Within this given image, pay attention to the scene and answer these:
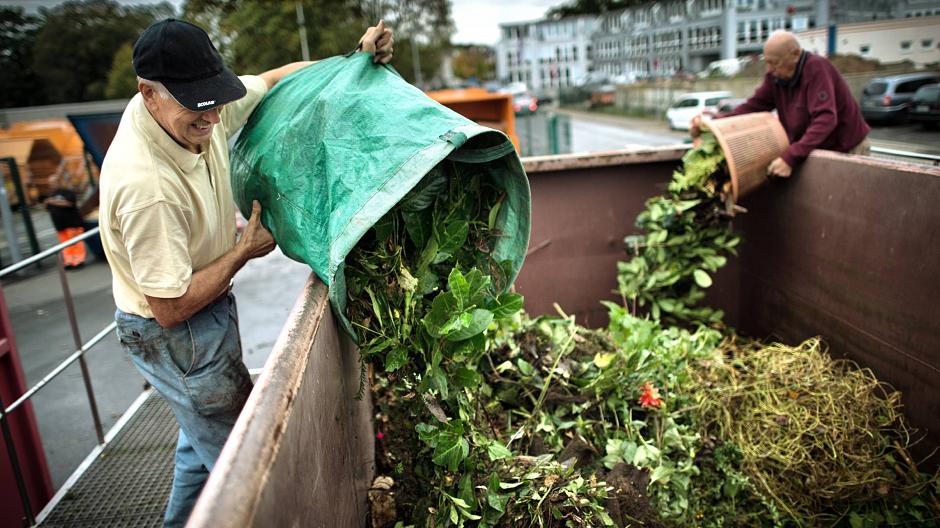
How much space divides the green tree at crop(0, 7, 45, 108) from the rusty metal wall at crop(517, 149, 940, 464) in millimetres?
61030

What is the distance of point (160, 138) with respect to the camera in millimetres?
2061

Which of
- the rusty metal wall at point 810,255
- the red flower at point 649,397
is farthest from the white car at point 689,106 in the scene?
the red flower at point 649,397

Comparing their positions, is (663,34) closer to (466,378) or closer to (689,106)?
(689,106)

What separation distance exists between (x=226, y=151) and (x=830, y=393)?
3.05 metres

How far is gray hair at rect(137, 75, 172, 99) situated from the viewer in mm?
2023

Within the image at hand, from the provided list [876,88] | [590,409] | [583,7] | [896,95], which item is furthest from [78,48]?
[583,7]

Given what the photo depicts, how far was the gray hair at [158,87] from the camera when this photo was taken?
79.7 inches

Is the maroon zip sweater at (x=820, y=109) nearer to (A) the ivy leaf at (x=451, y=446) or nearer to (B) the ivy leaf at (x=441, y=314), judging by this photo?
(B) the ivy leaf at (x=441, y=314)

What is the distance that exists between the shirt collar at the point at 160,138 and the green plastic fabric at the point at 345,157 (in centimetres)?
28

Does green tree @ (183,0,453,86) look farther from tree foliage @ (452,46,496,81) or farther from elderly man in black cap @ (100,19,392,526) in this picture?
tree foliage @ (452,46,496,81)

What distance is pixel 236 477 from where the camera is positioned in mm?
1054

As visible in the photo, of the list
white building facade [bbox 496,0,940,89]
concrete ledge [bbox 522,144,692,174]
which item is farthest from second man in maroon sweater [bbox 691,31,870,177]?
white building facade [bbox 496,0,940,89]

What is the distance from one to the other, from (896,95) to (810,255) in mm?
20452

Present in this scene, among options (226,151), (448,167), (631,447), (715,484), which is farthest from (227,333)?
(715,484)
